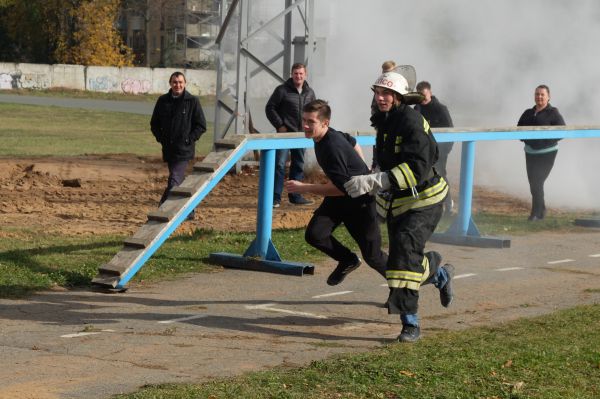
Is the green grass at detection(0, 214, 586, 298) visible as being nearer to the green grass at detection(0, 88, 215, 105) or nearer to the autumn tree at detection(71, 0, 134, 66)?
the green grass at detection(0, 88, 215, 105)

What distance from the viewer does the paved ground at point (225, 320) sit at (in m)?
6.95

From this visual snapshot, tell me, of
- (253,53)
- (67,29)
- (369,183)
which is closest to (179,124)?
(369,183)

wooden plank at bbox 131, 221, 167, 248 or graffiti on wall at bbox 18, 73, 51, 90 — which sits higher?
wooden plank at bbox 131, 221, 167, 248

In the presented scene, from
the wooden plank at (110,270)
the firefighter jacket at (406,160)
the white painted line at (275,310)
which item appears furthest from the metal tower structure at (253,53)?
the firefighter jacket at (406,160)

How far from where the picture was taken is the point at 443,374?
6.71m

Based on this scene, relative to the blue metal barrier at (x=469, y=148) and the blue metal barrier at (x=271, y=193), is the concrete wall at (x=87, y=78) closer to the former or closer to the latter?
the blue metal barrier at (x=469, y=148)

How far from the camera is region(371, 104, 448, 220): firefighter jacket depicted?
7812 millimetres

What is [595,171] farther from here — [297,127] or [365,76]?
[297,127]

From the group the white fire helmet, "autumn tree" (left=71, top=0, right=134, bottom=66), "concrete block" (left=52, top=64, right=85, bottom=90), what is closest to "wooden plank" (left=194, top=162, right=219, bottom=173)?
the white fire helmet

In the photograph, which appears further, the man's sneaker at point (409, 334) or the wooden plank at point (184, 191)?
the wooden plank at point (184, 191)

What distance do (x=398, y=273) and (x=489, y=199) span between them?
1048 cm

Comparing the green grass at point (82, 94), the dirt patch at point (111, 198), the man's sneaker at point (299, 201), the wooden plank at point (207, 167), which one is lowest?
the green grass at point (82, 94)

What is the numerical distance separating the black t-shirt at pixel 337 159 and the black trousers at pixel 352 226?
27 cm

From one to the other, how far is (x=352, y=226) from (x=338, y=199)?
24cm
